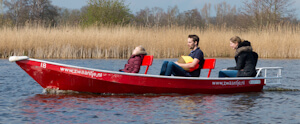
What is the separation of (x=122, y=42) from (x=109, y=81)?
39.7ft

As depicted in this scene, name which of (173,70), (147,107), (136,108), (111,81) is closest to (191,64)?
(173,70)

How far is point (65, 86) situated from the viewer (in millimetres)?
10117

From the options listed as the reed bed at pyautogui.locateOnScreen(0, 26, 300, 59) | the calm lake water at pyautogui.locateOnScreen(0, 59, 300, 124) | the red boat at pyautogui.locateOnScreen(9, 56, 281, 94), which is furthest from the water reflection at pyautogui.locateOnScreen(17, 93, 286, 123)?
the reed bed at pyautogui.locateOnScreen(0, 26, 300, 59)

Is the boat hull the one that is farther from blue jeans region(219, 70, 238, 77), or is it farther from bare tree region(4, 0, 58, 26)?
bare tree region(4, 0, 58, 26)

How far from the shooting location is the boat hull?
983 centimetres

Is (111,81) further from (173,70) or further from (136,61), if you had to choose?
(173,70)

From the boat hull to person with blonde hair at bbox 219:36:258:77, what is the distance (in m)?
0.32

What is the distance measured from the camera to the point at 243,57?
10758mm

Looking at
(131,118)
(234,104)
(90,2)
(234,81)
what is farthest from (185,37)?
(131,118)

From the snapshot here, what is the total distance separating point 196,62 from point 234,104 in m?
1.33

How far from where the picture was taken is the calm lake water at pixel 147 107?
7766 mm

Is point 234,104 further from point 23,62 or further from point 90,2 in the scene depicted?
point 90,2

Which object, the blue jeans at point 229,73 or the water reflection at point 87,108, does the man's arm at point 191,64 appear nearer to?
the water reflection at point 87,108

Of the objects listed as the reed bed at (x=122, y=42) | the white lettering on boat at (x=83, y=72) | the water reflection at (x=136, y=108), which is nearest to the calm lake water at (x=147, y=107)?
the water reflection at (x=136, y=108)
